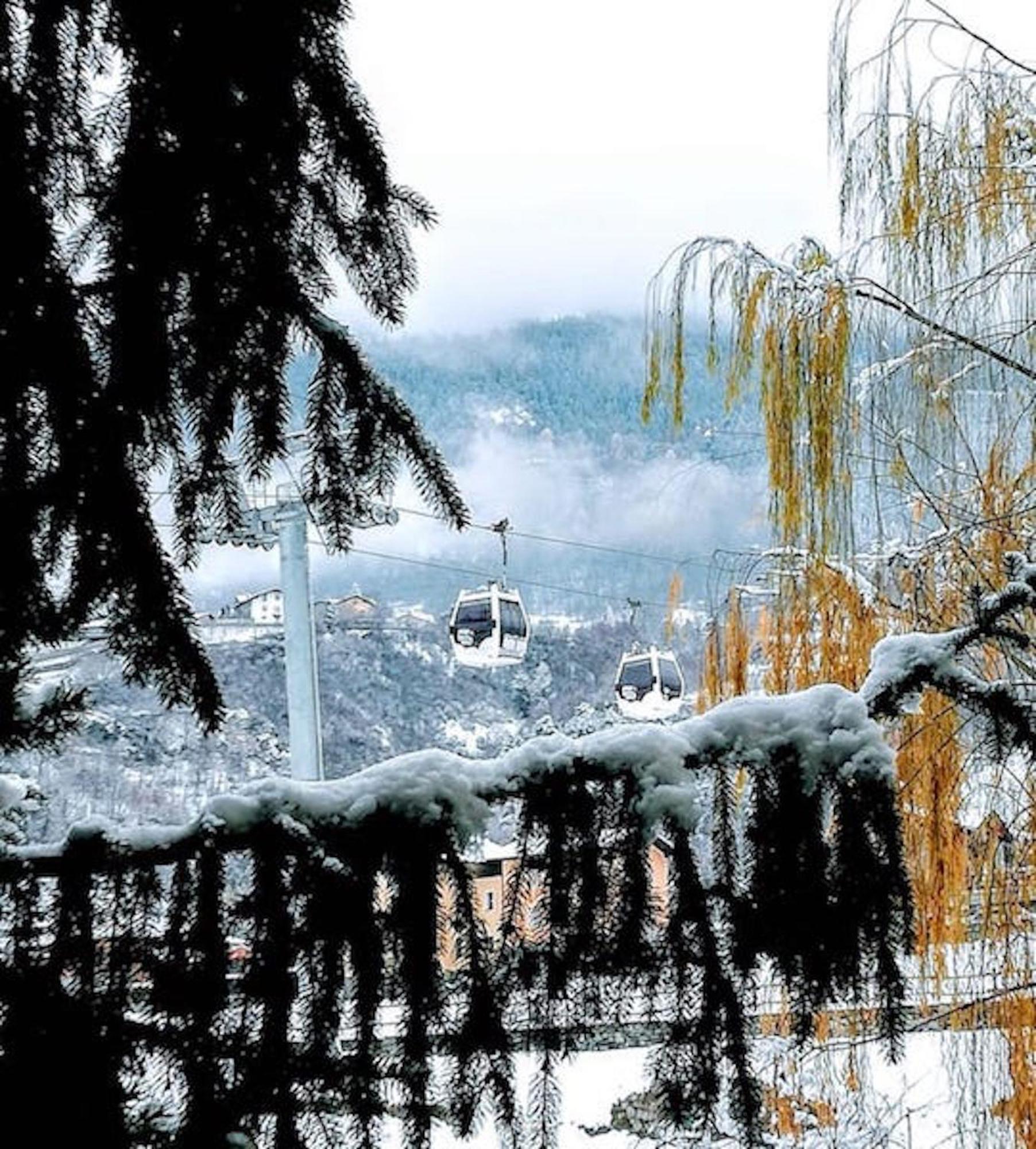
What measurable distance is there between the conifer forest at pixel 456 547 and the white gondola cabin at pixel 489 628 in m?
0.49

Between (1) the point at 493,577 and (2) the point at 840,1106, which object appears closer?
(2) the point at 840,1106

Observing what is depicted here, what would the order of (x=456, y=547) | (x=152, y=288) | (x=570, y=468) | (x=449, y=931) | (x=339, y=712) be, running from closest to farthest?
(x=449, y=931) → (x=152, y=288) → (x=456, y=547) → (x=339, y=712) → (x=570, y=468)

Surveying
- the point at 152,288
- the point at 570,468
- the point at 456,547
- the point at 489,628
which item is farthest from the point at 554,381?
the point at 152,288

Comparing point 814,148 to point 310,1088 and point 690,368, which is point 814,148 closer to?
point 690,368

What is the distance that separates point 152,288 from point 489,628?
5.83 feet

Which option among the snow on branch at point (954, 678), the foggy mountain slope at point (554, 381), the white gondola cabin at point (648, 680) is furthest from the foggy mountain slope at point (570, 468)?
the snow on branch at point (954, 678)

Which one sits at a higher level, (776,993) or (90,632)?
(90,632)

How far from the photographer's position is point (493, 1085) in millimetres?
588

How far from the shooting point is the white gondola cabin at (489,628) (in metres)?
2.38

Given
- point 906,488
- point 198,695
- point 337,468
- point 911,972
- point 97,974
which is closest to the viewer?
point 97,974

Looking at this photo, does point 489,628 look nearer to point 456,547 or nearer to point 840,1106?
point 456,547

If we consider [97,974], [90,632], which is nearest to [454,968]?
[97,974]

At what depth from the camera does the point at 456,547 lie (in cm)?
190

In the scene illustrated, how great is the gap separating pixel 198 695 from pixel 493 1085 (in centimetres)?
27
